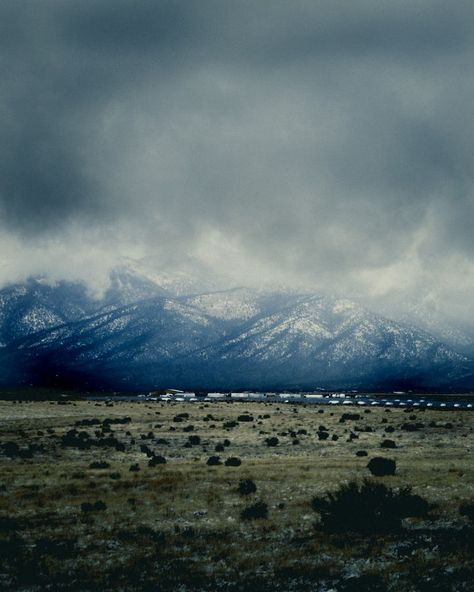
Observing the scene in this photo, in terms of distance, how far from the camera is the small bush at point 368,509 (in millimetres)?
19141

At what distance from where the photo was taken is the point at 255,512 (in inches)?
840

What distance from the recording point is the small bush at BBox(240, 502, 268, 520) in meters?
21.1

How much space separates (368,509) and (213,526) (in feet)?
21.1

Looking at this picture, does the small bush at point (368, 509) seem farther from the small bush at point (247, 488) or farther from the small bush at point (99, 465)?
the small bush at point (99, 465)

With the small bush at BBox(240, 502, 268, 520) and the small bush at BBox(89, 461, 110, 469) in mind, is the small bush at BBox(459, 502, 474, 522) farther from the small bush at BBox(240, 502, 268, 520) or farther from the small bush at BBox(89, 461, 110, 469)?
the small bush at BBox(89, 461, 110, 469)

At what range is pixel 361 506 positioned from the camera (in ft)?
66.3

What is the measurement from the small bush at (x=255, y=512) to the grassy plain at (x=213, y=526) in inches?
13.7

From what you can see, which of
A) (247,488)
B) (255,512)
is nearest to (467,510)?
(255,512)

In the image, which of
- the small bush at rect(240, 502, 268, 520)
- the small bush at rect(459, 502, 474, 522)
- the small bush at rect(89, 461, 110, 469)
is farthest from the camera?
the small bush at rect(89, 461, 110, 469)

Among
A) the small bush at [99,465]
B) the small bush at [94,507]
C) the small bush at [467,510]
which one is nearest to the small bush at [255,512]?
the small bush at [94,507]

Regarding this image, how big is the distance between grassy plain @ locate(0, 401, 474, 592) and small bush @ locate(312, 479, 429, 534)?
536 millimetres

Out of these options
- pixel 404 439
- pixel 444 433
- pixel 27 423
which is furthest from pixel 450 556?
pixel 27 423

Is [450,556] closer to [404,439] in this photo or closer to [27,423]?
[404,439]

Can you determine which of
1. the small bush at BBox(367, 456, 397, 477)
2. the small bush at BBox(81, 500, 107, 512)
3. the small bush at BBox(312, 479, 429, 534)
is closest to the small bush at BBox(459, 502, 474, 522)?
the small bush at BBox(312, 479, 429, 534)
